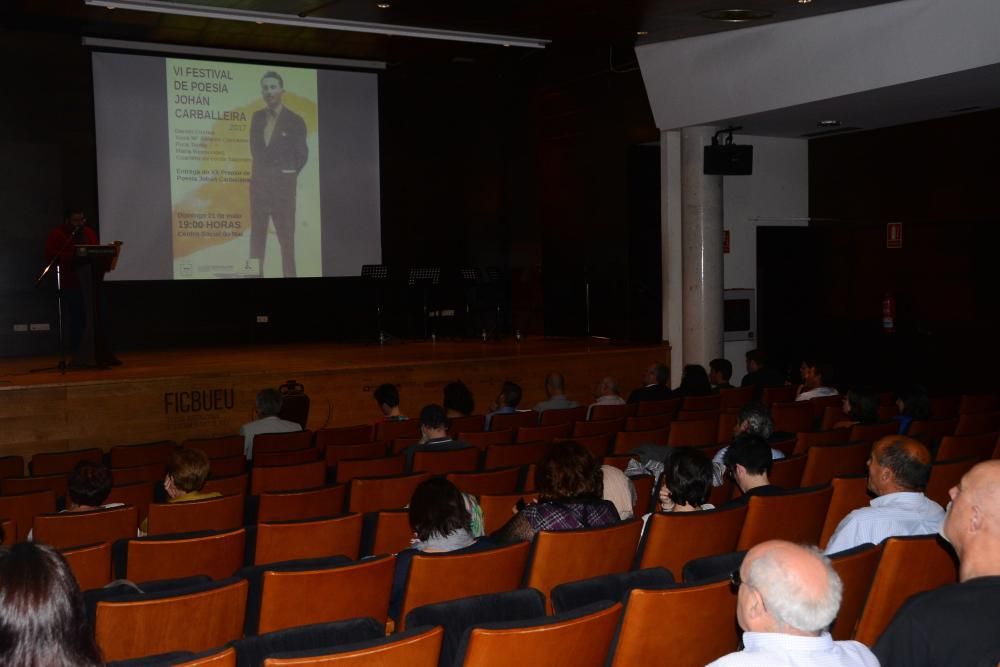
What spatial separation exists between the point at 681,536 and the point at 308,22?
25.0ft

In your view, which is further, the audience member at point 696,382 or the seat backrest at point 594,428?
the audience member at point 696,382

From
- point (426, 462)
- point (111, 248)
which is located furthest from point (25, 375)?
point (426, 462)

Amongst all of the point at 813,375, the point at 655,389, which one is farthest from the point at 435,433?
the point at 813,375

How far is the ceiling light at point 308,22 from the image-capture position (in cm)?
936

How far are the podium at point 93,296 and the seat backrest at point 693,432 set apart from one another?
5.91 meters

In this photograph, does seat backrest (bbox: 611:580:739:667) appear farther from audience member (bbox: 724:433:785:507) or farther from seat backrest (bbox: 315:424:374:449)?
seat backrest (bbox: 315:424:374:449)

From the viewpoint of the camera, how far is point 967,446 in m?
5.89

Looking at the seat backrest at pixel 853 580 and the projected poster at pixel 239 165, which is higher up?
the projected poster at pixel 239 165

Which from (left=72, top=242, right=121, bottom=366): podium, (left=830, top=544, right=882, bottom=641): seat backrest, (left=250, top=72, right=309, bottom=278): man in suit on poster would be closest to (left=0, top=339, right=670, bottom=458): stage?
(left=72, top=242, right=121, bottom=366): podium

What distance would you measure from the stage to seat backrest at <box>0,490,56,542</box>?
166 inches

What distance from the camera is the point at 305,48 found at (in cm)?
1316

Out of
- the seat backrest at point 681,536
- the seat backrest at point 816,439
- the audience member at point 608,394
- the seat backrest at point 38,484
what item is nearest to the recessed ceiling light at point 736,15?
the audience member at point 608,394

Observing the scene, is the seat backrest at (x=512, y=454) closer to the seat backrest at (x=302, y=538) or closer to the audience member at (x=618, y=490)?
the audience member at (x=618, y=490)

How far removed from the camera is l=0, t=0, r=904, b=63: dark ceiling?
30.6 ft
